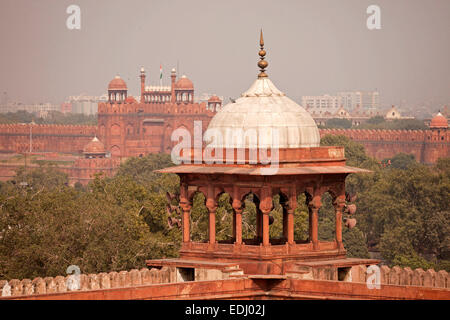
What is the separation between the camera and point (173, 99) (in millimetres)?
136875

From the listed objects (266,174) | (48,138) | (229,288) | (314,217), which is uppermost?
(48,138)

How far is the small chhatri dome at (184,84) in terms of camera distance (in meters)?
135

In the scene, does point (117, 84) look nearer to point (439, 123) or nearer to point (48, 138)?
point (48, 138)

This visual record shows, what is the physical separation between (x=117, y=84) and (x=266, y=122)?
121035mm

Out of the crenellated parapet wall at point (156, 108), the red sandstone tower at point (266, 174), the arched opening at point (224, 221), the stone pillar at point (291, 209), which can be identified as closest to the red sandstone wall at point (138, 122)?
the crenellated parapet wall at point (156, 108)

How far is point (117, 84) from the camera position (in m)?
135

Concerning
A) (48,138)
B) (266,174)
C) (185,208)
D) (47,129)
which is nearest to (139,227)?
(185,208)

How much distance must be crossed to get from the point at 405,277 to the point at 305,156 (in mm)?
1794

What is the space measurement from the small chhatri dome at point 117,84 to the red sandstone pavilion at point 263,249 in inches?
4717

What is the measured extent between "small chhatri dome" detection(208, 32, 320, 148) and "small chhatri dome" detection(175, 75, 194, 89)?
120 m

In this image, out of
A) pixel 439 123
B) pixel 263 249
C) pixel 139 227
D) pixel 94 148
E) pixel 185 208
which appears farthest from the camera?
pixel 439 123

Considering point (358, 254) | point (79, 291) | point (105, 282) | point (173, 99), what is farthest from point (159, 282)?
point (173, 99)

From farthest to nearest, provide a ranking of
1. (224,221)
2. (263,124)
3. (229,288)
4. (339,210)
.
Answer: (224,221)
(339,210)
(263,124)
(229,288)

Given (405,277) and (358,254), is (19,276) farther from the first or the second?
(358,254)
